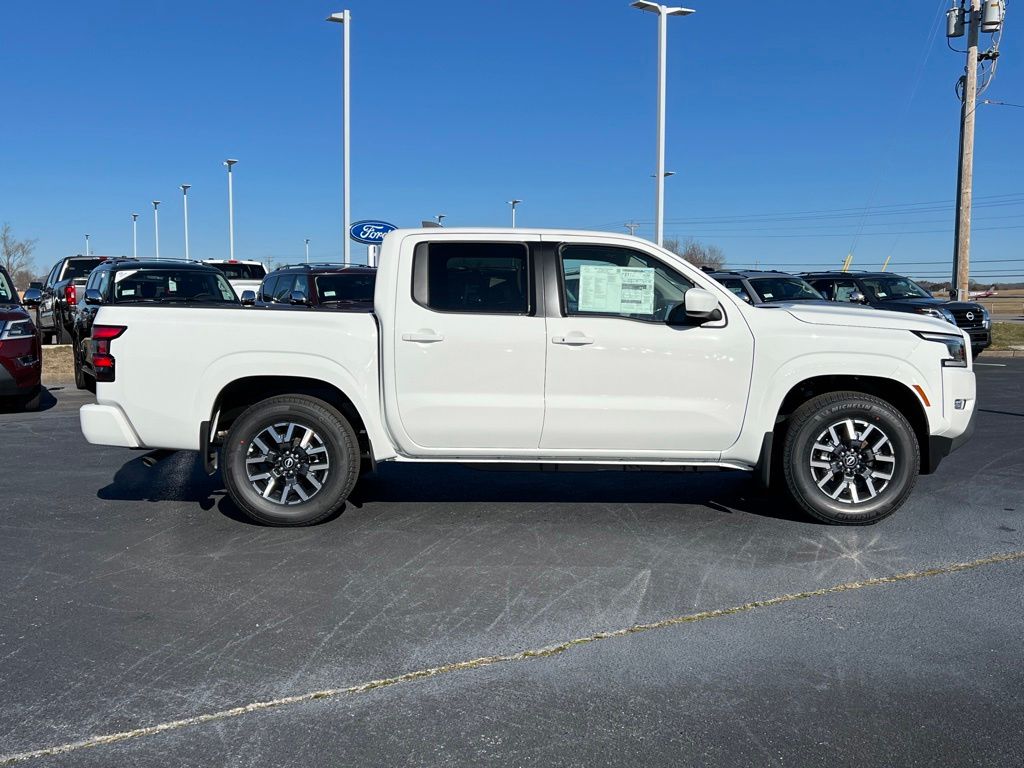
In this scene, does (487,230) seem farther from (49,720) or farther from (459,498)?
(49,720)

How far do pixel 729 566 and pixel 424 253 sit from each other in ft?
8.87

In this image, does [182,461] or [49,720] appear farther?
[182,461]

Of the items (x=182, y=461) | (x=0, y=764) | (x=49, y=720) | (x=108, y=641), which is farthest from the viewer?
(x=182, y=461)

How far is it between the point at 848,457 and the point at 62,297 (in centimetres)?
1602

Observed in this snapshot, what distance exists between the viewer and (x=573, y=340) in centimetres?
586

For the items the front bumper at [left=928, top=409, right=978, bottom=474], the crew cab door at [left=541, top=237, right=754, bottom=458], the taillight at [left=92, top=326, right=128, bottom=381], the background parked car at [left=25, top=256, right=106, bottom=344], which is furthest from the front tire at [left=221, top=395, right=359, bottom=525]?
the background parked car at [left=25, top=256, right=106, bottom=344]

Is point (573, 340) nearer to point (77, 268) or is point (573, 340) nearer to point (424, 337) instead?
point (424, 337)

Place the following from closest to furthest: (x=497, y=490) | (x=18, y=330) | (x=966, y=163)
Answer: (x=497, y=490), (x=18, y=330), (x=966, y=163)

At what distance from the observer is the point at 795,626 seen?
4.38 metres

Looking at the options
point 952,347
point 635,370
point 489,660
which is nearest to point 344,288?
point 635,370

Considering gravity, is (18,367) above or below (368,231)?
below

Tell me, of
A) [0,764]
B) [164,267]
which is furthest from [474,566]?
[164,267]

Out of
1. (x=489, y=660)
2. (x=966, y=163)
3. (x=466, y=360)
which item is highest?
(x=966, y=163)

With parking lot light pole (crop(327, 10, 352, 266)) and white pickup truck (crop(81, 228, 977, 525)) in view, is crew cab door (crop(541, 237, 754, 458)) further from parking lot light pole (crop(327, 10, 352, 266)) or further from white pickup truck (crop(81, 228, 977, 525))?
parking lot light pole (crop(327, 10, 352, 266))
